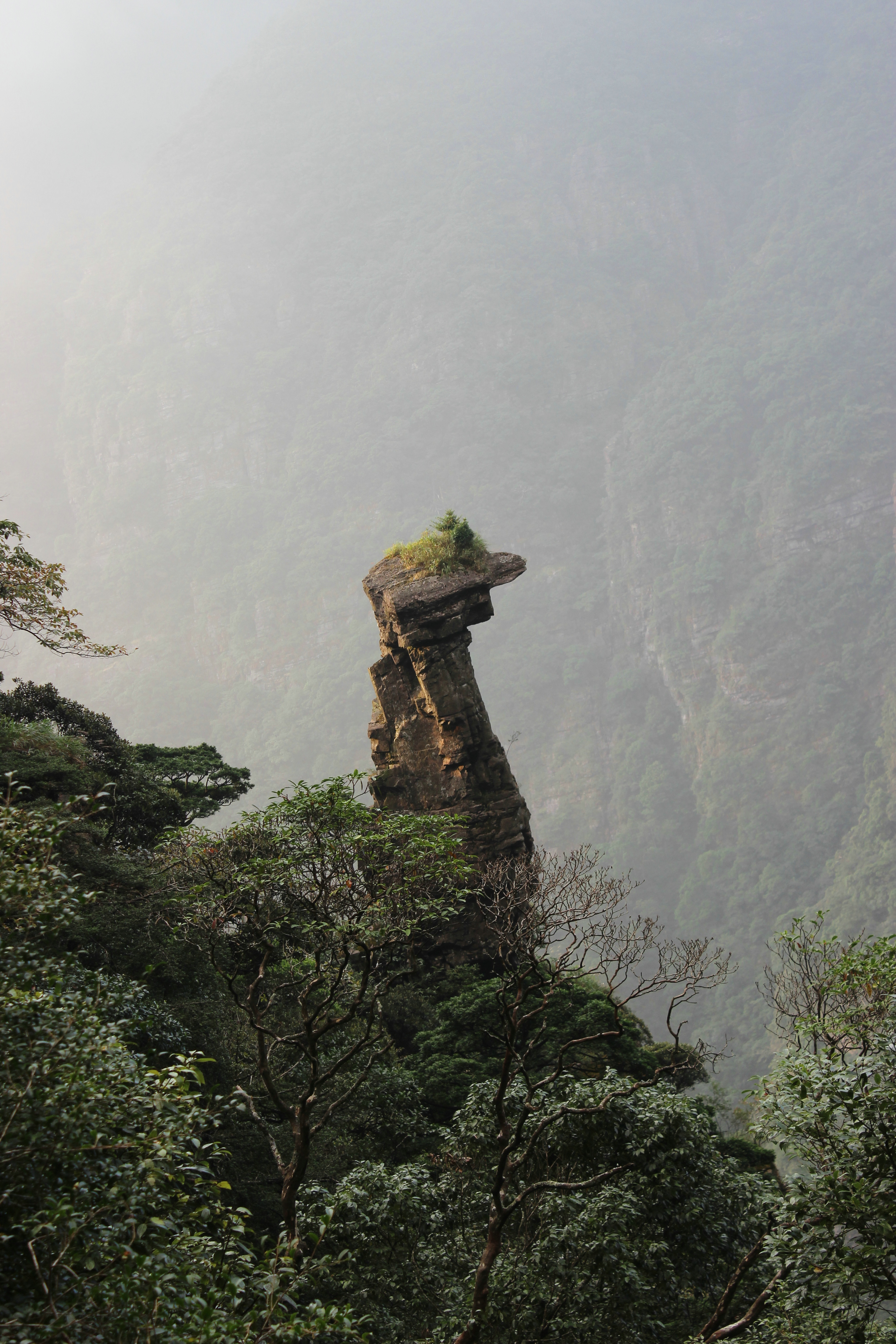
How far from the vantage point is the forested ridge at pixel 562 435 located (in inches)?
4296

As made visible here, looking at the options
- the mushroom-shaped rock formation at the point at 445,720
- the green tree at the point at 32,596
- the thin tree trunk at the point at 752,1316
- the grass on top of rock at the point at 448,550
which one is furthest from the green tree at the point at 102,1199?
the grass on top of rock at the point at 448,550

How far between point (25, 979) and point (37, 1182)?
130 centimetres

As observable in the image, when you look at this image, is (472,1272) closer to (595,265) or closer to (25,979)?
(25,979)

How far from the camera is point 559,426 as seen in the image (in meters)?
158

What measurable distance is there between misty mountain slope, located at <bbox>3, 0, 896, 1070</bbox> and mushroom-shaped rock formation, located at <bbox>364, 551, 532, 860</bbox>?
6519cm

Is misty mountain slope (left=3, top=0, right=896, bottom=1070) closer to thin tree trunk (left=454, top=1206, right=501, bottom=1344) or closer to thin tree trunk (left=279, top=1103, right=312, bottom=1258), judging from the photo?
thin tree trunk (left=454, top=1206, right=501, bottom=1344)

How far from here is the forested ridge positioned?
358ft

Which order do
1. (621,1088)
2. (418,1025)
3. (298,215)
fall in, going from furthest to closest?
(298,215) → (418,1025) → (621,1088)

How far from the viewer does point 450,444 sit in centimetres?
15525

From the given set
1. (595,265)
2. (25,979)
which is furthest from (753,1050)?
(595,265)

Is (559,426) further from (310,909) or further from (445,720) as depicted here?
(310,909)

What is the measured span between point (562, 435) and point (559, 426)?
73.5 inches

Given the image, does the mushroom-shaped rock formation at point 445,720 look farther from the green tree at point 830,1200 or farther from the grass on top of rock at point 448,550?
the green tree at point 830,1200

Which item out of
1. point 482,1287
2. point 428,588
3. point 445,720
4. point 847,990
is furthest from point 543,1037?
point 428,588
